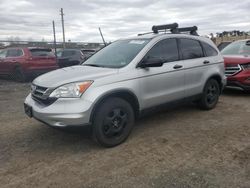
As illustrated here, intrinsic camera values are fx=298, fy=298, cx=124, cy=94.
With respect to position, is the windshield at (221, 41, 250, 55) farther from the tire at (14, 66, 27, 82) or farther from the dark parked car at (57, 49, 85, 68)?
the dark parked car at (57, 49, 85, 68)

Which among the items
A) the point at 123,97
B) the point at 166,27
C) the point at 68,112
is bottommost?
the point at 68,112

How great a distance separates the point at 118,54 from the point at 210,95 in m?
2.49

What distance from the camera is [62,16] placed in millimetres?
30547

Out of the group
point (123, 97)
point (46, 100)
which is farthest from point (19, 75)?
point (123, 97)

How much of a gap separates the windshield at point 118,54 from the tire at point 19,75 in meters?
7.17

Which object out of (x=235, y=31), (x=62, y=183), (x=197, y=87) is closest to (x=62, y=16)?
(x=235, y=31)

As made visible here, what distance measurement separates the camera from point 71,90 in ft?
13.8

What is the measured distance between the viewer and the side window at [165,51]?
519cm

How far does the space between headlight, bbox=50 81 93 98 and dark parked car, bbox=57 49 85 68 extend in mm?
11590

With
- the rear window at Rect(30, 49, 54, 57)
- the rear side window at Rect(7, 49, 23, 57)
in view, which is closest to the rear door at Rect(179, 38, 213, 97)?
the rear window at Rect(30, 49, 54, 57)

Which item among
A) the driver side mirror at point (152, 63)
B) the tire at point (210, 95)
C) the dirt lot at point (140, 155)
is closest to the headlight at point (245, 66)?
the tire at point (210, 95)

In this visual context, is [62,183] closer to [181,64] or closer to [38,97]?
[38,97]

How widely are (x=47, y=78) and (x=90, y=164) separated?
154 cm

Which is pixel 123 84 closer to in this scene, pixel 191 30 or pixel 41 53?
pixel 191 30
